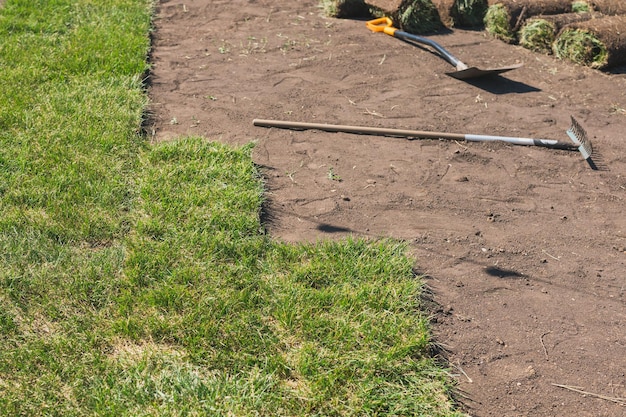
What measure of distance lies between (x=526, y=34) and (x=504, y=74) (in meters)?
0.99

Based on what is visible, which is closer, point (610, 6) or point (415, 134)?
point (415, 134)

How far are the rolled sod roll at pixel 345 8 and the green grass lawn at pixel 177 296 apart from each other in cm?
376

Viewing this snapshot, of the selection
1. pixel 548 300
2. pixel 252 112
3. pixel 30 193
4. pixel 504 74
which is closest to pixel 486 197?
pixel 548 300

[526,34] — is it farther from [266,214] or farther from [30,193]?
[30,193]

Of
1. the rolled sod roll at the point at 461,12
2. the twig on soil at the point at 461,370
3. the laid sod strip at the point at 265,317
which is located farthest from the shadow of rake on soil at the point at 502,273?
the rolled sod roll at the point at 461,12

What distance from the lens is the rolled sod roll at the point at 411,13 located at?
804 cm

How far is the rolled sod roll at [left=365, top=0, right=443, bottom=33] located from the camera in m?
8.04

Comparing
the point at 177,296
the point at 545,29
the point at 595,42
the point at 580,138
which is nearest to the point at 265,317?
the point at 177,296

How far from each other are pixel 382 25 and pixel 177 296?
5.45 meters

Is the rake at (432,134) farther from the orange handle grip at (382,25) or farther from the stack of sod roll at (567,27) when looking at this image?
the orange handle grip at (382,25)

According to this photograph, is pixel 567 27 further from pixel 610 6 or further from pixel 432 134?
pixel 432 134

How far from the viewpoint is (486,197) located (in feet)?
16.4

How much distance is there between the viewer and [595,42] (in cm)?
728

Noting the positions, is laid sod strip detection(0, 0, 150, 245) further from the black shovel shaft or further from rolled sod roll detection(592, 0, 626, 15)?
rolled sod roll detection(592, 0, 626, 15)
